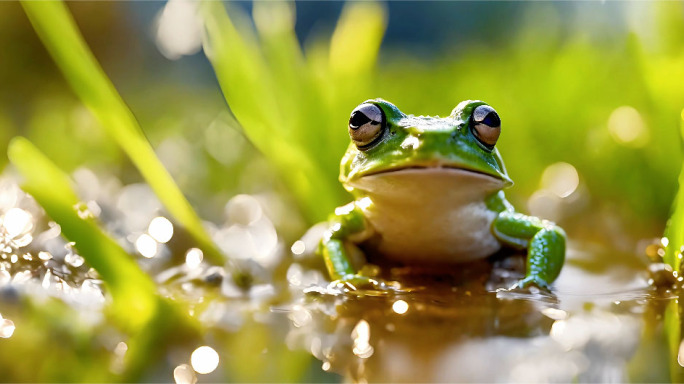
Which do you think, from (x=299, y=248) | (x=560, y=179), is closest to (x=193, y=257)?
(x=299, y=248)

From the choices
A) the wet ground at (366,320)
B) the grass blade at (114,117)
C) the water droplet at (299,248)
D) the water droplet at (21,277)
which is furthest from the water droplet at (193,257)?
the water droplet at (21,277)

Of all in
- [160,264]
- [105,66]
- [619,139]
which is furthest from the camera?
[105,66]

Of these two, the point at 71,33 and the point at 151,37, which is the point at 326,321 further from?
the point at 151,37

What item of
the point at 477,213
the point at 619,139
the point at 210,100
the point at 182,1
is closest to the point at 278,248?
the point at 477,213

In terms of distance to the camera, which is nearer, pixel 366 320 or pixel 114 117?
pixel 366 320

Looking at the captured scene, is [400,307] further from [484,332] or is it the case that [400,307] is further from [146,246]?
[146,246]

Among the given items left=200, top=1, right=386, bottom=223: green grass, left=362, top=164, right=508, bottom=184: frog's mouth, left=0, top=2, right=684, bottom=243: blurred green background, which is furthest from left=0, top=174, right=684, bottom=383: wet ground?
left=0, top=2, right=684, bottom=243: blurred green background

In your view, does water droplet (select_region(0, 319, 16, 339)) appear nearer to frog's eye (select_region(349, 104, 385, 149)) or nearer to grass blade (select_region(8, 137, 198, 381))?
grass blade (select_region(8, 137, 198, 381))

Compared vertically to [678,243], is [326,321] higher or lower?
lower
